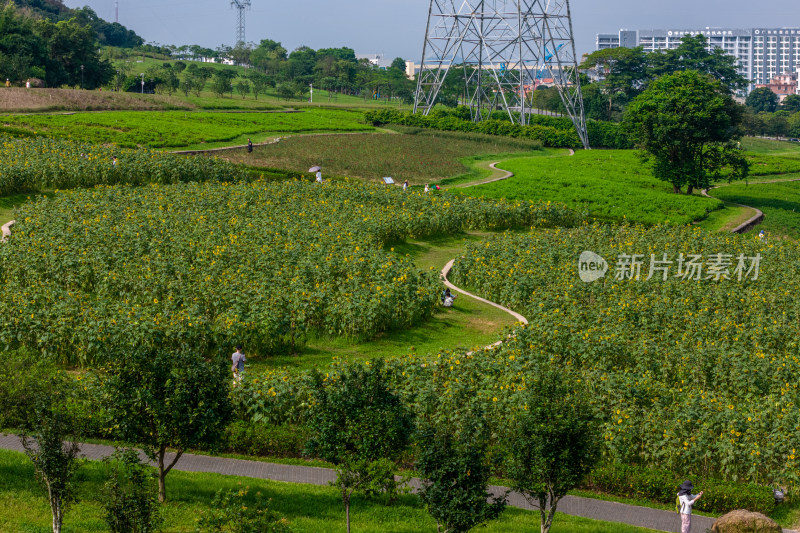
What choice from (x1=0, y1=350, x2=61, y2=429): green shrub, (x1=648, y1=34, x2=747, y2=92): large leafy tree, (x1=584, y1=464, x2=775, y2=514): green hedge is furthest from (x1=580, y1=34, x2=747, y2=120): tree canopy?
(x1=0, y1=350, x2=61, y2=429): green shrub

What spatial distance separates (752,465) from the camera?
1381 cm

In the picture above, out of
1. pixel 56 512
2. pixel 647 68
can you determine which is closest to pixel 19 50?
pixel 56 512

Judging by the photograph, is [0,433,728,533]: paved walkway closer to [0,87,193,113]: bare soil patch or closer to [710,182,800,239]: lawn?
[710,182,800,239]: lawn

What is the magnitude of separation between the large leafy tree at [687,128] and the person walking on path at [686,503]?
110 ft

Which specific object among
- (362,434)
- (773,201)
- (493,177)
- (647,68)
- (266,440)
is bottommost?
(266,440)

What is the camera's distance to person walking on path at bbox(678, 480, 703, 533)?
12.2 metres

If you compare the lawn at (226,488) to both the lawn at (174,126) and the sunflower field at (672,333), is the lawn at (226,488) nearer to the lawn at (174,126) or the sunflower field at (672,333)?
the sunflower field at (672,333)

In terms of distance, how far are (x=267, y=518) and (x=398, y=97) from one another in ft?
377

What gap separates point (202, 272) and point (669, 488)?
42.7 feet

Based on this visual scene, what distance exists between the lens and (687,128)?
42.5 metres

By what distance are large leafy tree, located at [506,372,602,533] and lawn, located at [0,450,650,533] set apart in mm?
1812

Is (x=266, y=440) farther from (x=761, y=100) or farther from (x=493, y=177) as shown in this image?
(x=761, y=100)

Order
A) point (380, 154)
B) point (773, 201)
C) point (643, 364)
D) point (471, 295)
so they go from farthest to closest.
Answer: point (380, 154) → point (773, 201) → point (471, 295) → point (643, 364)

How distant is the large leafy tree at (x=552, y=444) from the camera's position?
35.0ft
